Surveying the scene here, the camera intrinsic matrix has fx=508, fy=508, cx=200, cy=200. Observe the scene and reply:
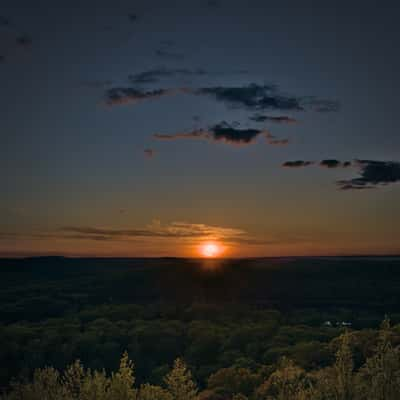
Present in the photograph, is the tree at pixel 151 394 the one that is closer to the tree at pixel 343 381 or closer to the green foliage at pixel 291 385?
the green foliage at pixel 291 385

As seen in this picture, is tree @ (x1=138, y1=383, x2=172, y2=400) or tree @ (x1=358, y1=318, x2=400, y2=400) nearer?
tree @ (x1=358, y1=318, x2=400, y2=400)

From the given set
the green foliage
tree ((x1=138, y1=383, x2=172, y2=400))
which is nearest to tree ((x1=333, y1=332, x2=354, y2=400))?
the green foliage

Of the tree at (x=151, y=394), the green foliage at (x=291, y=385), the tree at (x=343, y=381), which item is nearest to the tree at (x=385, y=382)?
the green foliage at (x=291, y=385)

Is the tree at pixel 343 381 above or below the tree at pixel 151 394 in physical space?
above

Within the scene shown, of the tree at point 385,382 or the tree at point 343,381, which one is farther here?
the tree at point 343,381

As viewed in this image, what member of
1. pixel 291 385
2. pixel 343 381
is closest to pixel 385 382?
pixel 343 381

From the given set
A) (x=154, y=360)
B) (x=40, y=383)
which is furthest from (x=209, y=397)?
(x=154, y=360)

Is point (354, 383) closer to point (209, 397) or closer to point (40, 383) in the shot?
point (40, 383)

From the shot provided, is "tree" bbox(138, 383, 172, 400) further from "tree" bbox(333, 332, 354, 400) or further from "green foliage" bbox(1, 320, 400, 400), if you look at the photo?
"tree" bbox(333, 332, 354, 400)

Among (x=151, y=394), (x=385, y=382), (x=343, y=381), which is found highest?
(x=385, y=382)

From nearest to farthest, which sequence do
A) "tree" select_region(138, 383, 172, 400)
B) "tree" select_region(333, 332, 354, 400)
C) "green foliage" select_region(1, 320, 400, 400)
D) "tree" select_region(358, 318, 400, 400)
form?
"tree" select_region(358, 318, 400, 400) → "green foliage" select_region(1, 320, 400, 400) → "tree" select_region(333, 332, 354, 400) → "tree" select_region(138, 383, 172, 400)

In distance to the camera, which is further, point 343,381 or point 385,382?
point 343,381

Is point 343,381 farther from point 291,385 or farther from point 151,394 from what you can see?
point 151,394

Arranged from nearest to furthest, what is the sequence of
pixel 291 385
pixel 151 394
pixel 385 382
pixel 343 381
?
pixel 291 385 < pixel 385 382 < pixel 343 381 < pixel 151 394
